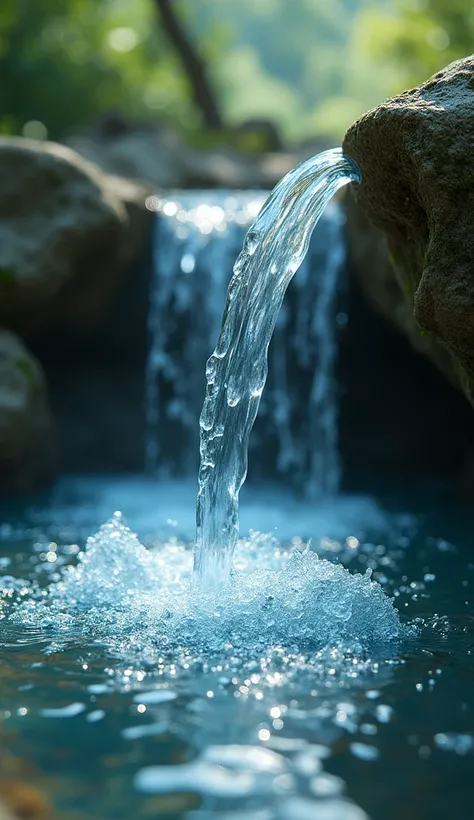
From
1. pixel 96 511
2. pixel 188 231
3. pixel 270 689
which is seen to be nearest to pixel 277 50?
pixel 188 231

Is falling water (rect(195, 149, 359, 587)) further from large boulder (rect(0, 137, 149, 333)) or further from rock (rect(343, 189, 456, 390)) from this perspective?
large boulder (rect(0, 137, 149, 333))

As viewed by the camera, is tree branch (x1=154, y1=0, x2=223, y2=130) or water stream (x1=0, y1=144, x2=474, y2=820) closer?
water stream (x1=0, y1=144, x2=474, y2=820)

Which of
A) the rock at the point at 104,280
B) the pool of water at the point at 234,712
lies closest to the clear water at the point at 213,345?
the rock at the point at 104,280

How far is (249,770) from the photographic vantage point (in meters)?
3.28

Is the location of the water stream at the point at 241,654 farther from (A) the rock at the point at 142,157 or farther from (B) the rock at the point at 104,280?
(A) the rock at the point at 142,157

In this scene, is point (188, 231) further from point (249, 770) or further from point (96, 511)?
point (249, 770)

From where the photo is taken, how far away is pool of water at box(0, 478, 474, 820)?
315 cm

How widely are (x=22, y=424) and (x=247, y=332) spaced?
3.65 meters

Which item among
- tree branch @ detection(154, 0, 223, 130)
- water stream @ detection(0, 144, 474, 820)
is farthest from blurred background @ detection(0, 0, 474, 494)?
tree branch @ detection(154, 0, 223, 130)

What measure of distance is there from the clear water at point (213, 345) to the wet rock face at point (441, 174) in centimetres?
588

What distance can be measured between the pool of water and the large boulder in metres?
4.46

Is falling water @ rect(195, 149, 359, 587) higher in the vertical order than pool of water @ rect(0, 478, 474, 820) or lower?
higher

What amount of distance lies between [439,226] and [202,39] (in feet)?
78.7

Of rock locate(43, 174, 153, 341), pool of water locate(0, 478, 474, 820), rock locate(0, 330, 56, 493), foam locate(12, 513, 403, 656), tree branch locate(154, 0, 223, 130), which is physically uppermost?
tree branch locate(154, 0, 223, 130)
